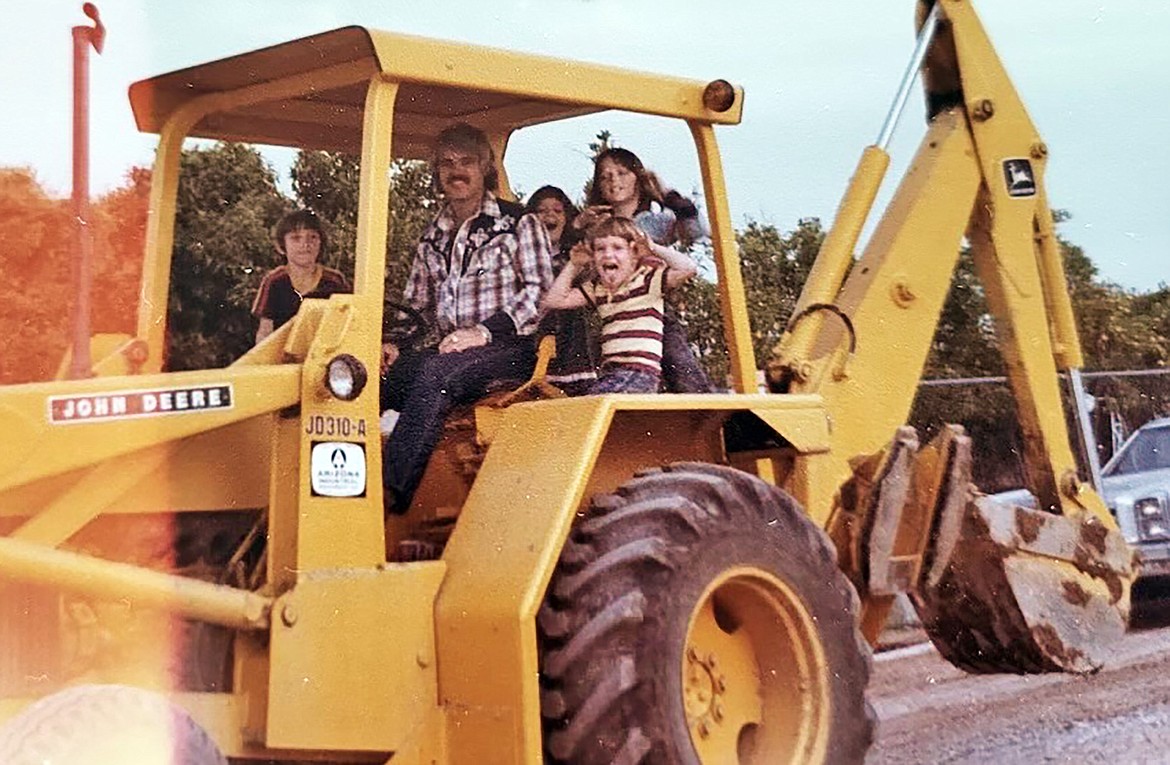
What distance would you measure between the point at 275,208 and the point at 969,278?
3834 millimetres

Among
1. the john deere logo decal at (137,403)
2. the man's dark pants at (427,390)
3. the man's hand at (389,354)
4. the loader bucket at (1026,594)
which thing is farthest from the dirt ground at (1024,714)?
the john deere logo decal at (137,403)

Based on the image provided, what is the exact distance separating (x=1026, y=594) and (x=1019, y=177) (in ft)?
5.55

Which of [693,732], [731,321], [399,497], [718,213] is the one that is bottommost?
[693,732]

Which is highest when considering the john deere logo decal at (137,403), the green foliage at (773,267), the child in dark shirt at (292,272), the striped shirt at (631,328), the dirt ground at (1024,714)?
the green foliage at (773,267)

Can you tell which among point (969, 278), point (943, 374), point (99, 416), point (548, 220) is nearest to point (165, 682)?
point (99, 416)

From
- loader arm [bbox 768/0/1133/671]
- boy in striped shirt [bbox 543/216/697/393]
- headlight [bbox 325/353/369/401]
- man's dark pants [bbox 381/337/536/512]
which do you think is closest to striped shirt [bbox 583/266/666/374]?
boy in striped shirt [bbox 543/216/697/393]

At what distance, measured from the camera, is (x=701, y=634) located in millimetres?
4793

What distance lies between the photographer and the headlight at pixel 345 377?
13.9 feet

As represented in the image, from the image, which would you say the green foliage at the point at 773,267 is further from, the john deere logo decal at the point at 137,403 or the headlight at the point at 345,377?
the john deere logo decal at the point at 137,403

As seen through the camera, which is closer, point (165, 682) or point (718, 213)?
point (165, 682)

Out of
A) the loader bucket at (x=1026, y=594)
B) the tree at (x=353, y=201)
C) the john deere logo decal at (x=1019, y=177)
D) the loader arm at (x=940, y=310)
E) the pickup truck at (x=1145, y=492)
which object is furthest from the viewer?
the pickup truck at (x=1145, y=492)

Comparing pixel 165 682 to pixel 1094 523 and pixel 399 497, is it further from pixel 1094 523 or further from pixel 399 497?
pixel 1094 523

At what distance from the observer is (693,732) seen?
15.3 feet

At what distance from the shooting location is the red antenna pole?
3.68 m
